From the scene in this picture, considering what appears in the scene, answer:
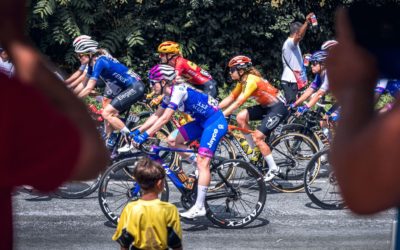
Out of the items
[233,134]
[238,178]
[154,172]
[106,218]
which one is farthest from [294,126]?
[154,172]

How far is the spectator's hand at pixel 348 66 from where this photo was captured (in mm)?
1391

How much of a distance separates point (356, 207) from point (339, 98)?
0.20 m

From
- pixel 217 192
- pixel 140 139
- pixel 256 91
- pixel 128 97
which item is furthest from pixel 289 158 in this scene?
pixel 140 139

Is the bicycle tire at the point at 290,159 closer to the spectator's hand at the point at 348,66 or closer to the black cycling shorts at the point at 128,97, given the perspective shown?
the black cycling shorts at the point at 128,97

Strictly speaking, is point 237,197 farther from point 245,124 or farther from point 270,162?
point 245,124

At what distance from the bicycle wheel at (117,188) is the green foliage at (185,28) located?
8.67 metres

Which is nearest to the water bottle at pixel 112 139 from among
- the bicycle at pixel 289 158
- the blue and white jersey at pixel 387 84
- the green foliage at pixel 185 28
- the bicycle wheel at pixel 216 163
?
the bicycle wheel at pixel 216 163

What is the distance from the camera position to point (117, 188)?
914 centimetres

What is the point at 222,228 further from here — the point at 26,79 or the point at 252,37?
the point at 252,37

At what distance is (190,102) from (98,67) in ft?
9.20

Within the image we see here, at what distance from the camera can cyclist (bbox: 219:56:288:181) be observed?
35.2 ft

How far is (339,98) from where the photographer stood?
56.3 inches

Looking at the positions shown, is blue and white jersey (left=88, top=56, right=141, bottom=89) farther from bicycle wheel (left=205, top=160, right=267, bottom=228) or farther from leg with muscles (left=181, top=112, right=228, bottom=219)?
bicycle wheel (left=205, top=160, right=267, bottom=228)

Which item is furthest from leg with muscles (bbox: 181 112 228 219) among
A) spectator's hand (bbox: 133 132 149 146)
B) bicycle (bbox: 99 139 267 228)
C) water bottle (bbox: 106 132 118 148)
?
water bottle (bbox: 106 132 118 148)
